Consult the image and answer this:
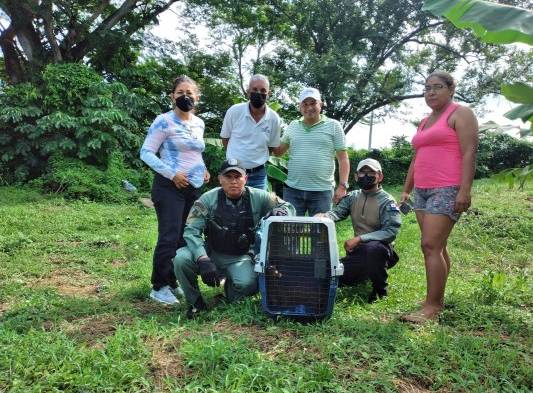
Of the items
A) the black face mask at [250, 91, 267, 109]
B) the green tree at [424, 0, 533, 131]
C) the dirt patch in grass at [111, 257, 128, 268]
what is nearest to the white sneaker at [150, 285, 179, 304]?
the dirt patch in grass at [111, 257, 128, 268]

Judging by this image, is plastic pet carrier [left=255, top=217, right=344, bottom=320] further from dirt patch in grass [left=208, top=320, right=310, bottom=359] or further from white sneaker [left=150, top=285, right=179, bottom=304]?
white sneaker [left=150, top=285, right=179, bottom=304]

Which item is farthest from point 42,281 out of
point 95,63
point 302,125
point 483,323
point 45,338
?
point 95,63

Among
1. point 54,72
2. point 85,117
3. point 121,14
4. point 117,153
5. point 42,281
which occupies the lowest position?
point 42,281

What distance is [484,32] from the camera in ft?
9.66

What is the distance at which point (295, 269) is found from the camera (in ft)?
11.1

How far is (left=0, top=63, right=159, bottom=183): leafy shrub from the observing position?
10.3 meters

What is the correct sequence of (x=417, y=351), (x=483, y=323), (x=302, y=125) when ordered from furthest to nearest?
(x=302, y=125) → (x=483, y=323) → (x=417, y=351)

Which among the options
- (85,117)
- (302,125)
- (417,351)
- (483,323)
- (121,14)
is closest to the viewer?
(417,351)

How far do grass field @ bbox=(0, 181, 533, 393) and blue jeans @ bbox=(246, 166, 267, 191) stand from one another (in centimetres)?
102

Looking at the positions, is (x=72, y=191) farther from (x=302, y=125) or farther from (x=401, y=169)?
(x=401, y=169)

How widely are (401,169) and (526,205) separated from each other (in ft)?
32.3

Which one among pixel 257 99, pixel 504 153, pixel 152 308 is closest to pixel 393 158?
pixel 504 153

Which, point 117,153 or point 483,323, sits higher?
point 117,153

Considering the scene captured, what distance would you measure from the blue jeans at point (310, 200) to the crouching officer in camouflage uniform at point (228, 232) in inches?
17.6
